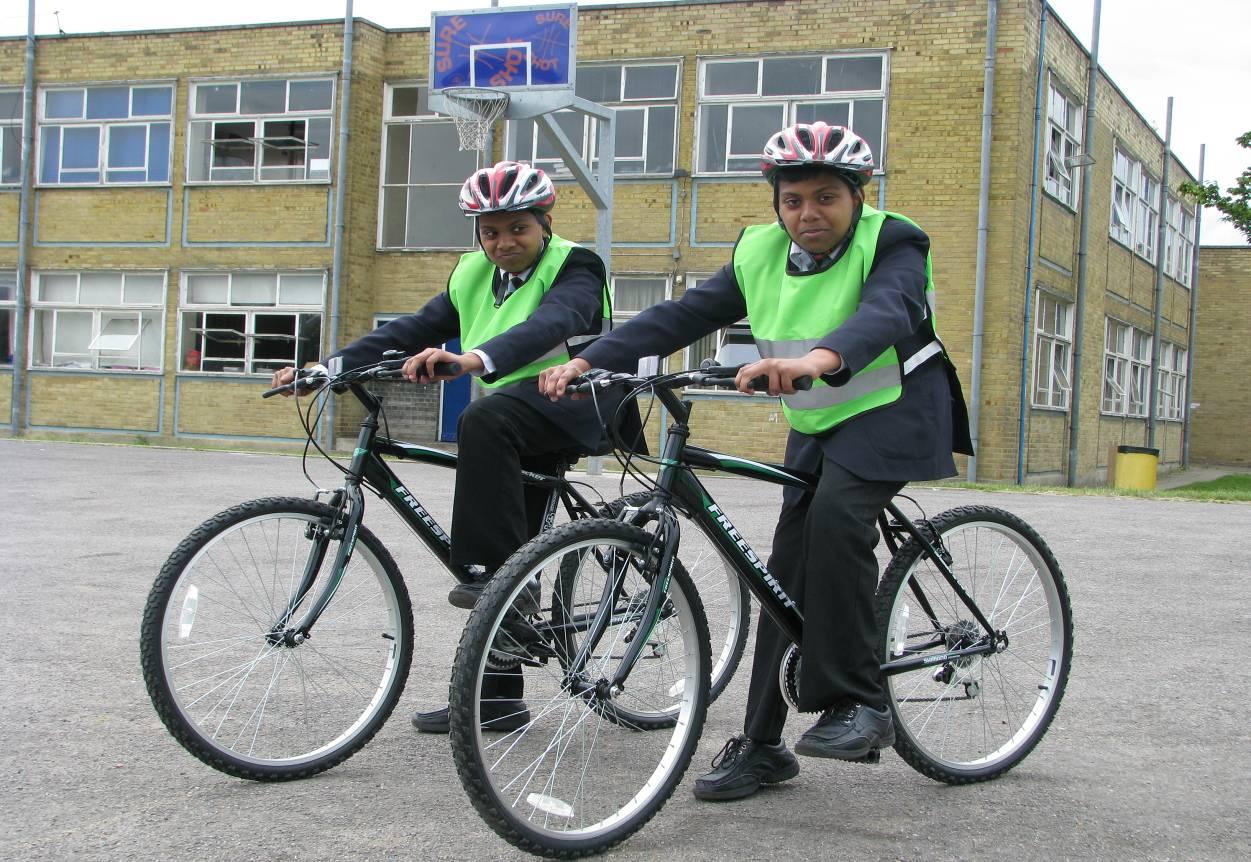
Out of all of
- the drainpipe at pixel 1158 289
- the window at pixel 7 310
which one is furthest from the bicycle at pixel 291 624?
the drainpipe at pixel 1158 289

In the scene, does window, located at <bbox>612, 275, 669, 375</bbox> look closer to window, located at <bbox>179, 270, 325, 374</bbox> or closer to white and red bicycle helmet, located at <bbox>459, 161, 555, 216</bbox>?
window, located at <bbox>179, 270, 325, 374</bbox>

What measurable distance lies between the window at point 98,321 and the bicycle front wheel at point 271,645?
22.5 metres

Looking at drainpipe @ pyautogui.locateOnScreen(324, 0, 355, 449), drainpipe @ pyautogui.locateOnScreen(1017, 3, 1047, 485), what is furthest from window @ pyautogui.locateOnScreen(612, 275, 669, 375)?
drainpipe @ pyautogui.locateOnScreen(1017, 3, 1047, 485)

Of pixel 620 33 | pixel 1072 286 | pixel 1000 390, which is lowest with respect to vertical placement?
pixel 1000 390

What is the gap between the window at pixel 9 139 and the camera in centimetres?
2616

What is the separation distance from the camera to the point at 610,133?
56.1ft

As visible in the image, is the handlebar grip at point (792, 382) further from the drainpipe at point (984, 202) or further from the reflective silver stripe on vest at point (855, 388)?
the drainpipe at point (984, 202)

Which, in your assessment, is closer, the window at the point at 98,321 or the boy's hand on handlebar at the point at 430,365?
the boy's hand on handlebar at the point at 430,365

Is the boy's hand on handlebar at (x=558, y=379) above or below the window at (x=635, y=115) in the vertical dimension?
below

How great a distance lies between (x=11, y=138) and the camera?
26.2m

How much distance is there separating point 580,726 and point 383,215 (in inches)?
863

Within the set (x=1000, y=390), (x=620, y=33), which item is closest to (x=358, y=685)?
(x=1000, y=390)

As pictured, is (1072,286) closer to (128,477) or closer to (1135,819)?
(128,477)

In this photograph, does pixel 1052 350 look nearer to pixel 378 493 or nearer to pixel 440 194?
pixel 440 194
